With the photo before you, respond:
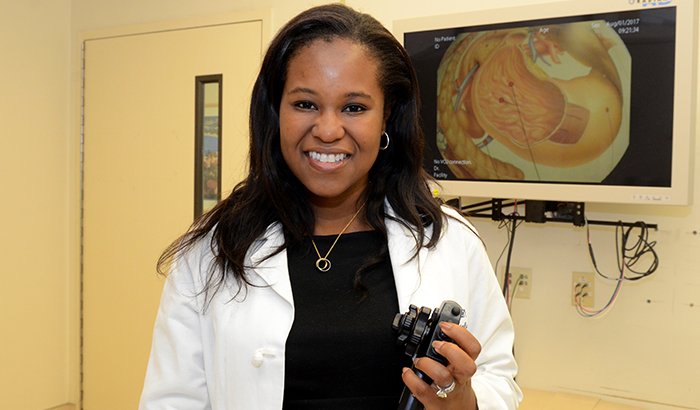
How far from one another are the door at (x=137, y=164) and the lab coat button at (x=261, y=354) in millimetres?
1480

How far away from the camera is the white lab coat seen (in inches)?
40.3

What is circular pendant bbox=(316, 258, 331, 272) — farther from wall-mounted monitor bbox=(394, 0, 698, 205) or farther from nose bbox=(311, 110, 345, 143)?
wall-mounted monitor bbox=(394, 0, 698, 205)

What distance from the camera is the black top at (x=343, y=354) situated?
101 centimetres

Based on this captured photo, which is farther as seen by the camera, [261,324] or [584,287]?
[584,287]

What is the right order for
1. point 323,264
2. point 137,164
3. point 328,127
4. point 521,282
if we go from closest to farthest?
point 328,127 → point 323,264 → point 521,282 → point 137,164

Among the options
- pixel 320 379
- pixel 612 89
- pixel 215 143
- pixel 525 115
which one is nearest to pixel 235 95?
pixel 215 143

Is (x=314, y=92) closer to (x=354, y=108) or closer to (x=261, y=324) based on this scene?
(x=354, y=108)

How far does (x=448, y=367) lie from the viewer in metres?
0.83

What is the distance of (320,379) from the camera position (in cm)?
102

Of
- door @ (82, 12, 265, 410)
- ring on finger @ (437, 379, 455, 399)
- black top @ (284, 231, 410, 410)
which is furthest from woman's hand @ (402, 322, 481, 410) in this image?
door @ (82, 12, 265, 410)

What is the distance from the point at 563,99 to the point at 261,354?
3.81 ft

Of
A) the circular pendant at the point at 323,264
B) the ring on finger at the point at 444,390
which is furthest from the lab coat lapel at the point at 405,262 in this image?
the ring on finger at the point at 444,390

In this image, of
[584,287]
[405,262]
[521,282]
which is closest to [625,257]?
[584,287]

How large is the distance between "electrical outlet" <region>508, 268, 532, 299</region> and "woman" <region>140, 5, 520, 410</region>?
3.09 ft
